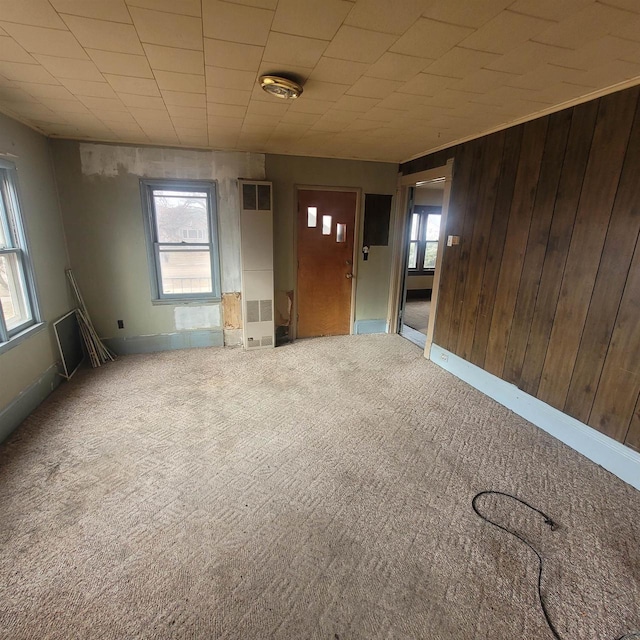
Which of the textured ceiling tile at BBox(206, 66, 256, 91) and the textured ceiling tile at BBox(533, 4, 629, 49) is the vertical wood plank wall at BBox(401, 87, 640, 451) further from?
the textured ceiling tile at BBox(206, 66, 256, 91)

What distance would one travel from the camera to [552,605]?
1436mm

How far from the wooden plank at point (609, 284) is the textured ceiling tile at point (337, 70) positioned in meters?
1.69

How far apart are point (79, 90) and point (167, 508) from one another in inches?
109

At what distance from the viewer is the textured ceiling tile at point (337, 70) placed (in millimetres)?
1838

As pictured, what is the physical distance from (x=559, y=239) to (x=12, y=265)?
439 cm

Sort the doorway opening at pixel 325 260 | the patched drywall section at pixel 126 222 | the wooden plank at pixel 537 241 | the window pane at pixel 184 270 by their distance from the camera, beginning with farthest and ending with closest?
the doorway opening at pixel 325 260
the window pane at pixel 184 270
the patched drywall section at pixel 126 222
the wooden plank at pixel 537 241

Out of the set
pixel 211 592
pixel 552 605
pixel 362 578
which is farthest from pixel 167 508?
pixel 552 605

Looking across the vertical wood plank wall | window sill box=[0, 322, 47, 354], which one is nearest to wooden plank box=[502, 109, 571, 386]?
the vertical wood plank wall

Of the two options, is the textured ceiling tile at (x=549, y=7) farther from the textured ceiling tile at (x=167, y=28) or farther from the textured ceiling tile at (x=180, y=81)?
the textured ceiling tile at (x=180, y=81)

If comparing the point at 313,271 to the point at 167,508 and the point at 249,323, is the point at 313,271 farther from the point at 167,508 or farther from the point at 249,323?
the point at 167,508

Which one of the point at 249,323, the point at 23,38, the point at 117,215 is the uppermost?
the point at 23,38

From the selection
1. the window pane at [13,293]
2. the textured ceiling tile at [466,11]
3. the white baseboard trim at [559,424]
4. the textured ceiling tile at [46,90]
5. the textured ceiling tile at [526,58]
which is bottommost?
the white baseboard trim at [559,424]

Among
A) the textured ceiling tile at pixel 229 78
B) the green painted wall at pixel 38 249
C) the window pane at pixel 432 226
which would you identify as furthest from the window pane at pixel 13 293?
the window pane at pixel 432 226

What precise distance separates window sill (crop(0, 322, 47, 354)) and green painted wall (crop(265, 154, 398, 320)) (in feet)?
8.23
